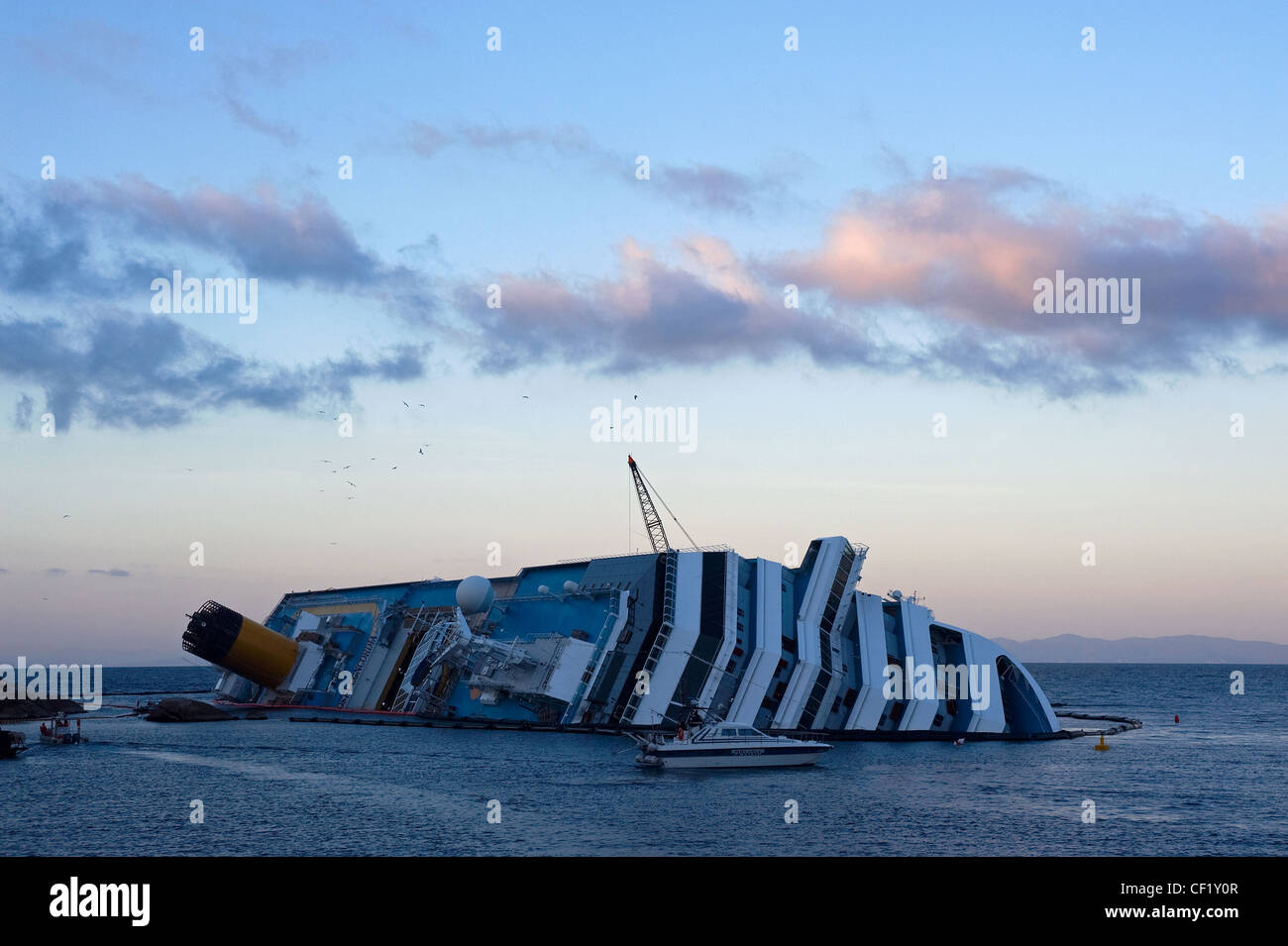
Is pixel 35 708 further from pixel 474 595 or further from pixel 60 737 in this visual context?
pixel 474 595

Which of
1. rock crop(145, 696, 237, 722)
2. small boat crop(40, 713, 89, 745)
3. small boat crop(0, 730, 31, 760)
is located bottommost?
rock crop(145, 696, 237, 722)

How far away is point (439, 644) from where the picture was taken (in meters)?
105

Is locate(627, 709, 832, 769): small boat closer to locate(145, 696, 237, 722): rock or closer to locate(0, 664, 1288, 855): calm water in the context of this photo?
locate(0, 664, 1288, 855): calm water

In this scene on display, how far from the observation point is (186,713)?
116 meters

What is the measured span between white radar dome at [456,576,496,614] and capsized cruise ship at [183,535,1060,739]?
0.13 metres

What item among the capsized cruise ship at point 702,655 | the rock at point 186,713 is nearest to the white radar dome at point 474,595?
the capsized cruise ship at point 702,655

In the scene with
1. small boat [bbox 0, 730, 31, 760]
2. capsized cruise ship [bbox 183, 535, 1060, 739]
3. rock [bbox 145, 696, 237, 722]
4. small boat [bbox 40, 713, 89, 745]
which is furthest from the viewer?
rock [bbox 145, 696, 237, 722]

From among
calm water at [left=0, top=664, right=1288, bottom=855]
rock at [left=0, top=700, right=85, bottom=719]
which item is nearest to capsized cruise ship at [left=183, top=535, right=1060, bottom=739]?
calm water at [left=0, top=664, right=1288, bottom=855]

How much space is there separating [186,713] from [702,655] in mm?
57382

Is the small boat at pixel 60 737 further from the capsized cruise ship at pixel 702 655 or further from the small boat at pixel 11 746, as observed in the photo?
the capsized cruise ship at pixel 702 655

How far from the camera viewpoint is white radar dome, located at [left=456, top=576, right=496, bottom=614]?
106 m

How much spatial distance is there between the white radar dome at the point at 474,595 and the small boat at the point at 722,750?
105ft
